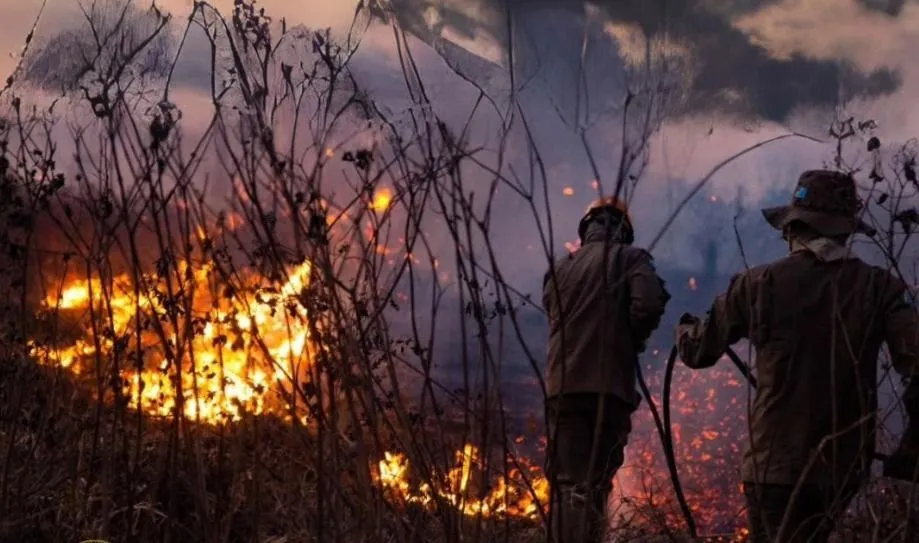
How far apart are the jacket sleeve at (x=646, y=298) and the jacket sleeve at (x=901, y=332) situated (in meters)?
1.46

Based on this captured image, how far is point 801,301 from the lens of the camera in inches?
149

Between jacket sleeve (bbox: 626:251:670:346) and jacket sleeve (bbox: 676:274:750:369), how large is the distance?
970 mm

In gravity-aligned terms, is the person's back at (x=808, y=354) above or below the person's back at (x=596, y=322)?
below

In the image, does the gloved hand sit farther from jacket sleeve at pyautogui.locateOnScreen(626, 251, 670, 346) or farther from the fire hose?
jacket sleeve at pyautogui.locateOnScreen(626, 251, 670, 346)

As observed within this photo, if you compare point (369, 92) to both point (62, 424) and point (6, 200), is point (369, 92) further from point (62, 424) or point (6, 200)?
point (62, 424)

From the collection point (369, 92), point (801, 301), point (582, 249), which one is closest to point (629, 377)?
point (582, 249)

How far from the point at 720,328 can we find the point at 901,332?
632mm

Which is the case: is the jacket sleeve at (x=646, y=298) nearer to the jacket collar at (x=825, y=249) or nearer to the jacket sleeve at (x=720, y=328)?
the jacket sleeve at (x=720, y=328)

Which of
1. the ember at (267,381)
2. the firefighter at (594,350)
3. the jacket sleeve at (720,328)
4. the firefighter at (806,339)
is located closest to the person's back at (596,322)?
the firefighter at (594,350)

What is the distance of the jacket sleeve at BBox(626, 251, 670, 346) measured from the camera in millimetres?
5027

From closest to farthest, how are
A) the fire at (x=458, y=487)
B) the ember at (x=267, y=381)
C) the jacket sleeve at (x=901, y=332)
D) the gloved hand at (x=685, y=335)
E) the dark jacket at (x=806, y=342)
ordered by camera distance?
1. the fire at (x=458, y=487)
2. the ember at (x=267, y=381)
3. the jacket sleeve at (x=901, y=332)
4. the dark jacket at (x=806, y=342)
5. the gloved hand at (x=685, y=335)

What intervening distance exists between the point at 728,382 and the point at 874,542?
51.1ft

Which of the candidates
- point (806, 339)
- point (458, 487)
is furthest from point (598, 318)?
point (458, 487)

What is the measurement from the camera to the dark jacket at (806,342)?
368 cm
